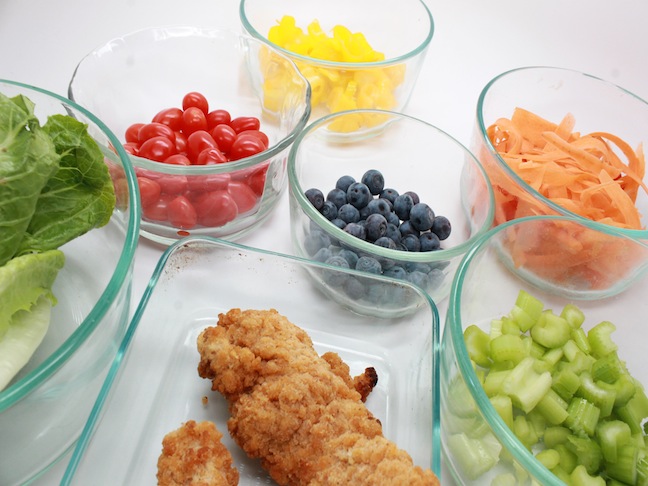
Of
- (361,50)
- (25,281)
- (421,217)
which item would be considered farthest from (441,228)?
(25,281)

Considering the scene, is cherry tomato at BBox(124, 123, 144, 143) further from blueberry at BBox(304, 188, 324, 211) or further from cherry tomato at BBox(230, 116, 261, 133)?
blueberry at BBox(304, 188, 324, 211)

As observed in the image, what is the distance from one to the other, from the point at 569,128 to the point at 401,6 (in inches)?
34.0

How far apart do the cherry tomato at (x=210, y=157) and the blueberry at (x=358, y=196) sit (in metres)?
0.35

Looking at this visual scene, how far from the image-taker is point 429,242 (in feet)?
5.49

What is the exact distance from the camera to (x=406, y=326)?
5.10 feet

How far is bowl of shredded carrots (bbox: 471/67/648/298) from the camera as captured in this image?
1.67 m

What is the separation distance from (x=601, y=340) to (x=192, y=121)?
122cm

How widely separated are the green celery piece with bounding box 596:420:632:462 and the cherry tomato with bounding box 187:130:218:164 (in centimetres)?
116

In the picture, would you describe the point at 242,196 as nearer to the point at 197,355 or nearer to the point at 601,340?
the point at 197,355

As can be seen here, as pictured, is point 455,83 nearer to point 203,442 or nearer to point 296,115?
point 296,115

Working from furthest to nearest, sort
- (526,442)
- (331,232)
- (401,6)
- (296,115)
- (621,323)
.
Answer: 1. (401,6)
2. (296,115)
3. (621,323)
4. (331,232)
5. (526,442)


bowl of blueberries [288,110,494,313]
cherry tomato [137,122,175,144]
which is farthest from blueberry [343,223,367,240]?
cherry tomato [137,122,175,144]

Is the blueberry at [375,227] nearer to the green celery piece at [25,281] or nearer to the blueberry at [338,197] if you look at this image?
the blueberry at [338,197]

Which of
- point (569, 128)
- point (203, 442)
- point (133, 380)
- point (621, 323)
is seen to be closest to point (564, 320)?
point (621, 323)
